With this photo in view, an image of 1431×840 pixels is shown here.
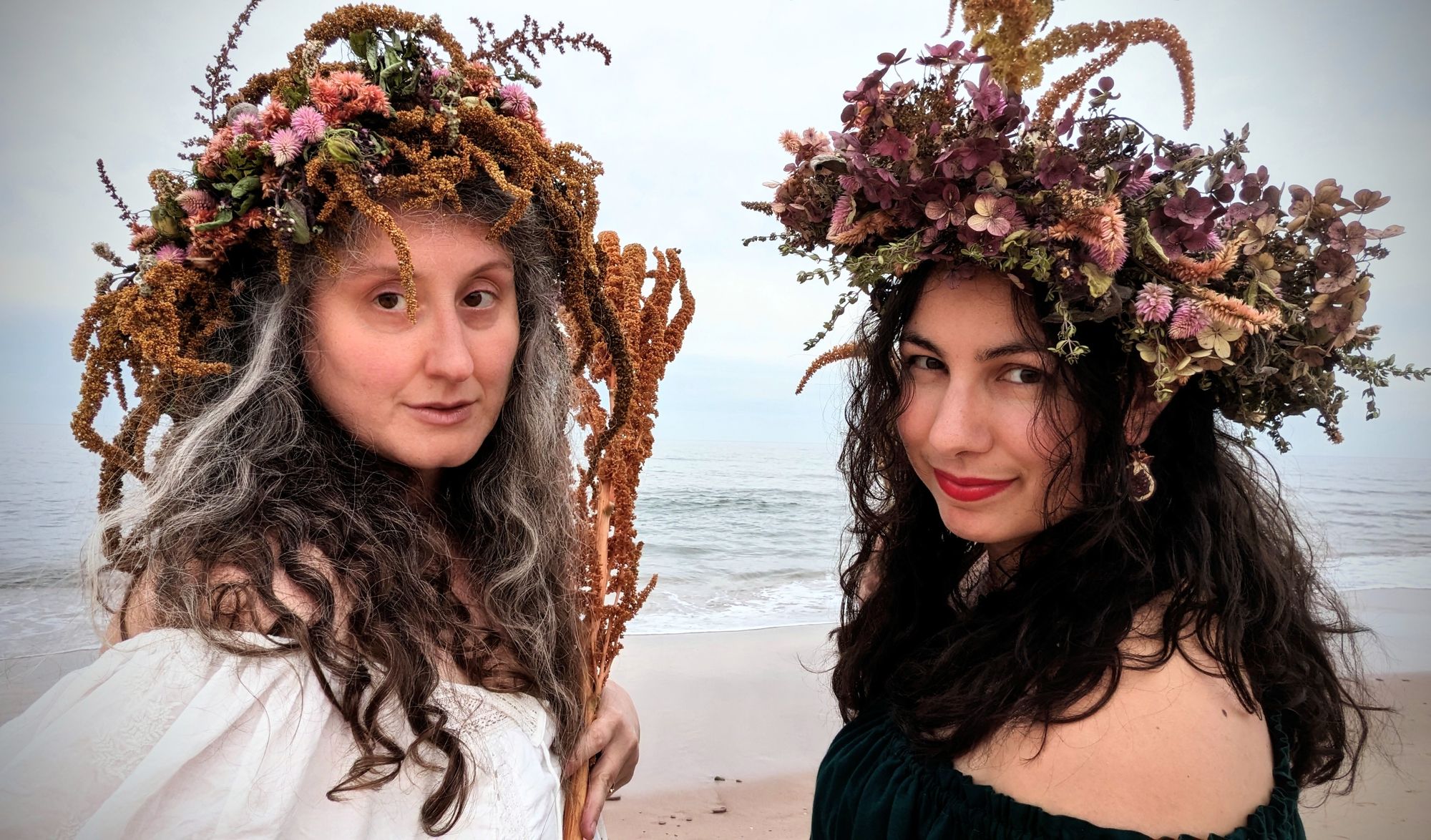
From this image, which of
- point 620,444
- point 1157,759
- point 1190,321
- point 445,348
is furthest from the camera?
point 620,444

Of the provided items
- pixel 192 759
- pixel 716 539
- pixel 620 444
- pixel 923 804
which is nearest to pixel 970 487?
pixel 923 804

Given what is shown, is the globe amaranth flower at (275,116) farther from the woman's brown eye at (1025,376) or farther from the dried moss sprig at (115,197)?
the woman's brown eye at (1025,376)

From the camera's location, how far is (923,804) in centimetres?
158

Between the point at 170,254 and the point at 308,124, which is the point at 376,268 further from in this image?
the point at 170,254

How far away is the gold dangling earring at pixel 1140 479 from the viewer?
5.23ft

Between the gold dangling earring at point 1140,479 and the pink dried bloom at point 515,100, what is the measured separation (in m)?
1.53

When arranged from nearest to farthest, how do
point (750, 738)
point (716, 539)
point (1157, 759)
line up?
point (1157, 759) → point (750, 738) → point (716, 539)

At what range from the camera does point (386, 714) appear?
1440 mm

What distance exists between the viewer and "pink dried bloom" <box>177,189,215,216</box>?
1.57m

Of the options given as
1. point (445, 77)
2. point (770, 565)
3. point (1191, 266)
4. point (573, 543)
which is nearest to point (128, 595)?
point (573, 543)

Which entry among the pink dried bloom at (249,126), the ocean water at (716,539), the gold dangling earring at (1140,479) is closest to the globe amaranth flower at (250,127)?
the pink dried bloom at (249,126)

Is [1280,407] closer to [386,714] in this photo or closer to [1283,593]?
[1283,593]

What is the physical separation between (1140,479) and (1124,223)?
513 millimetres

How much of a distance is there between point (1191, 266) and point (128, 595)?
6.79 ft
